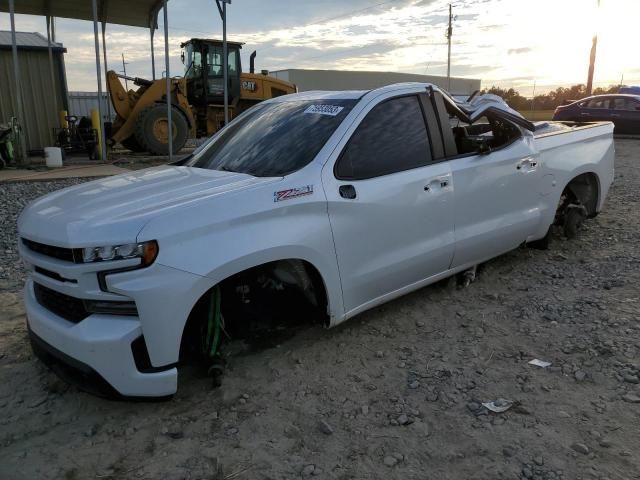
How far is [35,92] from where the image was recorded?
15.3m

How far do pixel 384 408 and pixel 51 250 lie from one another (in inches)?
78.9

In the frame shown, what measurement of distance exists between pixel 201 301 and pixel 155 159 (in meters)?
11.9

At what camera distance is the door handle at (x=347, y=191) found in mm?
3383

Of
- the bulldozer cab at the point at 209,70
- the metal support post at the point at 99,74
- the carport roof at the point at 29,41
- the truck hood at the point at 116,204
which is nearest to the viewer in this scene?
the truck hood at the point at 116,204

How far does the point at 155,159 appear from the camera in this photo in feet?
46.5

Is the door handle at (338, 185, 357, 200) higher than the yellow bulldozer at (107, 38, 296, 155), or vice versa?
the yellow bulldozer at (107, 38, 296, 155)

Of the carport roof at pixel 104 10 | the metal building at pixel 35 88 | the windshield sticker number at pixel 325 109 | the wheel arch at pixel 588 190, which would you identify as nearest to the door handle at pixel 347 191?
the windshield sticker number at pixel 325 109

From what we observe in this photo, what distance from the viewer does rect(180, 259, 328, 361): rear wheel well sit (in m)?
3.20

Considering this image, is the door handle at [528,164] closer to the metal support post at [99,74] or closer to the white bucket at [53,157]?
the metal support post at [99,74]

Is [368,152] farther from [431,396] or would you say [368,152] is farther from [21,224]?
[21,224]

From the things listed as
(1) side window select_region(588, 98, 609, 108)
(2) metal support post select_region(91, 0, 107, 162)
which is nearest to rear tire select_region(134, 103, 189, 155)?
(2) metal support post select_region(91, 0, 107, 162)

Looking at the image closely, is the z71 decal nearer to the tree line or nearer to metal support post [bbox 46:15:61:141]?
metal support post [bbox 46:15:61:141]

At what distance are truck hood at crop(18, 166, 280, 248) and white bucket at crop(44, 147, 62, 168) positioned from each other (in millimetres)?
10086

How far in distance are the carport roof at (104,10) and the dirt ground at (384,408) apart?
43.2 ft
